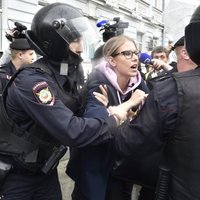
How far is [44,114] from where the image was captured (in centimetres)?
175

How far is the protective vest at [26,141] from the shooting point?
190 cm

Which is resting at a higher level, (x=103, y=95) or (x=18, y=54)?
(x=18, y=54)

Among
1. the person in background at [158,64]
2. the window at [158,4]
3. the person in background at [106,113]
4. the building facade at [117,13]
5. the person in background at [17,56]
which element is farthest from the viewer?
the window at [158,4]

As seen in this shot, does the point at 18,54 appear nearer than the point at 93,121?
No

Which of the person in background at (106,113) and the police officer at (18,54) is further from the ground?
the police officer at (18,54)

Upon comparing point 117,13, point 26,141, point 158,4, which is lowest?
point 26,141

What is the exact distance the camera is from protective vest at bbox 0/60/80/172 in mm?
1901

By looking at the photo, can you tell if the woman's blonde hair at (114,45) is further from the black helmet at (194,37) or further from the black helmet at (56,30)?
the black helmet at (194,37)

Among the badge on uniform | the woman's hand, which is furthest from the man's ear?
the badge on uniform

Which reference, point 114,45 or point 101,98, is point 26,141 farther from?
point 114,45

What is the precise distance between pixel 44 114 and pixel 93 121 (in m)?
0.25

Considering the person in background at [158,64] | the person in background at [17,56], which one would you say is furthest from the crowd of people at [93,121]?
the person in background at [17,56]

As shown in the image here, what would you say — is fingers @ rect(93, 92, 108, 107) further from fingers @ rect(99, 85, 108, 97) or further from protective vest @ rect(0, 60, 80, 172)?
protective vest @ rect(0, 60, 80, 172)

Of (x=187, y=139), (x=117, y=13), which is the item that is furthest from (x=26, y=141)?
(x=117, y=13)
